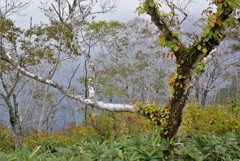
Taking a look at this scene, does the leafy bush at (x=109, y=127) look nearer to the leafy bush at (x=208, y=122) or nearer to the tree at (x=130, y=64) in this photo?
the leafy bush at (x=208, y=122)

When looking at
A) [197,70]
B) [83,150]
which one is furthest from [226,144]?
[83,150]

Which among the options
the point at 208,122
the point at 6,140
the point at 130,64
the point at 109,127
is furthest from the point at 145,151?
the point at 130,64

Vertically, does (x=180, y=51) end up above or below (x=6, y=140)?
above

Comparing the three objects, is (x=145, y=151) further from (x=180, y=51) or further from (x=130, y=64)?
(x=130, y=64)

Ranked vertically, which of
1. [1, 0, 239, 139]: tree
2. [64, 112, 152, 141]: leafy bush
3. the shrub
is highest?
[1, 0, 239, 139]: tree

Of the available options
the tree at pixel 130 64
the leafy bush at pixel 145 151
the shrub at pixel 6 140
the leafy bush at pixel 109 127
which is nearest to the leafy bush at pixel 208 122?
the leafy bush at pixel 109 127

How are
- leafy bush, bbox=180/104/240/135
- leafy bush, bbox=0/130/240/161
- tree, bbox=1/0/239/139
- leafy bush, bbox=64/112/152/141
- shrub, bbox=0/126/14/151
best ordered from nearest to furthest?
leafy bush, bbox=0/130/240/161, tree, bbox=1/0/239/139, leafy bush, bbox=180/104/240/135, leafy bush, bbox=64/112/152/141, shrub, bbox=0/126/14/151

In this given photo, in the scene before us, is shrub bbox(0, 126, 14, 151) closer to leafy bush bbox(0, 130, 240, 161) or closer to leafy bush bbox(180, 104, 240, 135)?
leafy bush bbox(180, 104, 240, 135)

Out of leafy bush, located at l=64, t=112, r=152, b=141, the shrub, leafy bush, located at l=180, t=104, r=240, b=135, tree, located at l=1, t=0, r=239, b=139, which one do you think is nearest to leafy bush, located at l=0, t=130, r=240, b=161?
tree, located at l=1, t=0, r=239, b=139

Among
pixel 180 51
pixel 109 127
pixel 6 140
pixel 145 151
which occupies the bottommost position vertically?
pixel 6 140

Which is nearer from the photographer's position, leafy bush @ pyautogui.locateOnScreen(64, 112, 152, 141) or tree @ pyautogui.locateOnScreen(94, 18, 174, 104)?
leafy bush @ pyautogui.locateOnScreen(64, 112, 152, 141)

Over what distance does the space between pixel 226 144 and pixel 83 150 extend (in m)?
1.61

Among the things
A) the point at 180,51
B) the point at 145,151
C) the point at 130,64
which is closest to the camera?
the point at 145,151

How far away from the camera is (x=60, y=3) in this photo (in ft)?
38.2
